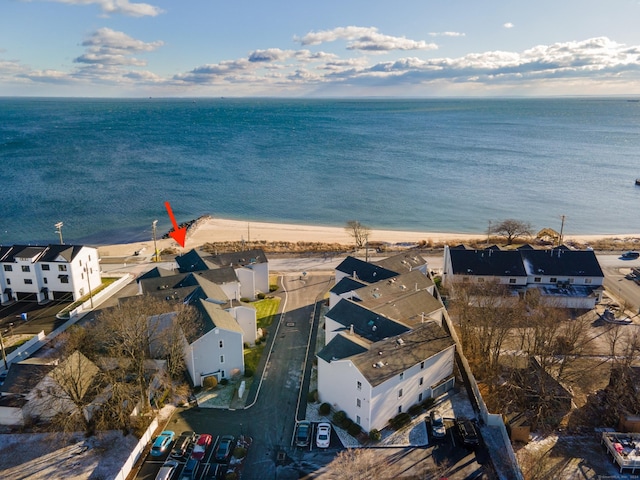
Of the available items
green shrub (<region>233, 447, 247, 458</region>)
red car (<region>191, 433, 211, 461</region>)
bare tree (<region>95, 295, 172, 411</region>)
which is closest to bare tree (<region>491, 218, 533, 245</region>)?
bare tree (<region>95, 295, 172, 411</region>)

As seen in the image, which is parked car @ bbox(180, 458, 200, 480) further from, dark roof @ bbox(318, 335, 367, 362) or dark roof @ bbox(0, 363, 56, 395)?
dark roof @ bbox(0, 363, 56, 395)

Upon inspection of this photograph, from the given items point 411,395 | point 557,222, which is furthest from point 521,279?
point 557,222

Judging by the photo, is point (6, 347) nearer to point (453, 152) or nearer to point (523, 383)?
point (523, 383)

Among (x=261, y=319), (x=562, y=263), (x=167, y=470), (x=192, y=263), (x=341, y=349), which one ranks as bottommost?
(x=261, y=319)

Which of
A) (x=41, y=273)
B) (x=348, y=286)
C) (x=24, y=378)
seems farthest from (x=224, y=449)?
(x=41, y=273)

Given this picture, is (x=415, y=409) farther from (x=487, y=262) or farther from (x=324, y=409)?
(x=487, y=262)

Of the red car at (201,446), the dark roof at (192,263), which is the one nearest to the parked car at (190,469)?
the red car at (201,446)

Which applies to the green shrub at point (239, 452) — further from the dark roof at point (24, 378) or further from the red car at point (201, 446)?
the dark roof at point (24, 378)
